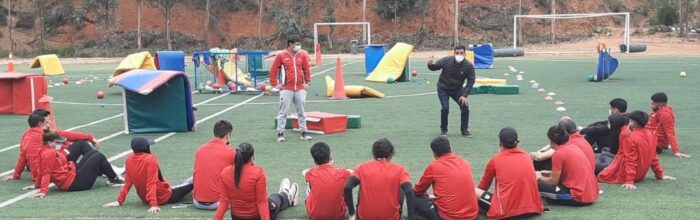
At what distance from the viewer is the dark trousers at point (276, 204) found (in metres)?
7.46

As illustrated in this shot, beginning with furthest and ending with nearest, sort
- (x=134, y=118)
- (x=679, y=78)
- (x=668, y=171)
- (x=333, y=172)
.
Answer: (x=679, y=78) → (x=134, y=118) → (x=668, y=171) → (x=333, y=172)

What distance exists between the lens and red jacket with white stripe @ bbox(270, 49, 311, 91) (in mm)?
12766

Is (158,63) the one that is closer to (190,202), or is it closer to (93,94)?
(93,94)

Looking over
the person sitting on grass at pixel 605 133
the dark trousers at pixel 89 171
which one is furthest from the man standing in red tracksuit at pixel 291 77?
the person sitting on grass at pixel 605 133

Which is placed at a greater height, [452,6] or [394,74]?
[452,6]

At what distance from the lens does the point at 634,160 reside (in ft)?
29.0

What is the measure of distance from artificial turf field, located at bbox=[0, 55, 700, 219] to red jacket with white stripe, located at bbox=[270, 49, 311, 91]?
954 millimetres

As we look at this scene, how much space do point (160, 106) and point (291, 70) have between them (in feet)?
9.99

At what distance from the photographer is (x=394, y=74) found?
2600 cm

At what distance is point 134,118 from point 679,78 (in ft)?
58.4

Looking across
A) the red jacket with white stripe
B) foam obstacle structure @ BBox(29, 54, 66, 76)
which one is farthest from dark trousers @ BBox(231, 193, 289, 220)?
foam obstacle structure @ BBox(29, 54, 66, 76)

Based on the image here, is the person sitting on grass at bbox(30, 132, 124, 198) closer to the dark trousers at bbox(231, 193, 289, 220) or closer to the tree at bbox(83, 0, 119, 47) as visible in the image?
the dark trousers at bbox(231, 193, 289, 220)

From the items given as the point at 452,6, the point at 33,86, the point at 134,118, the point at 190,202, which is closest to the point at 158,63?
the point at 33,86

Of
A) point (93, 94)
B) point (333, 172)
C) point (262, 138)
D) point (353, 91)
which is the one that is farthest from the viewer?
point (93, 94)
